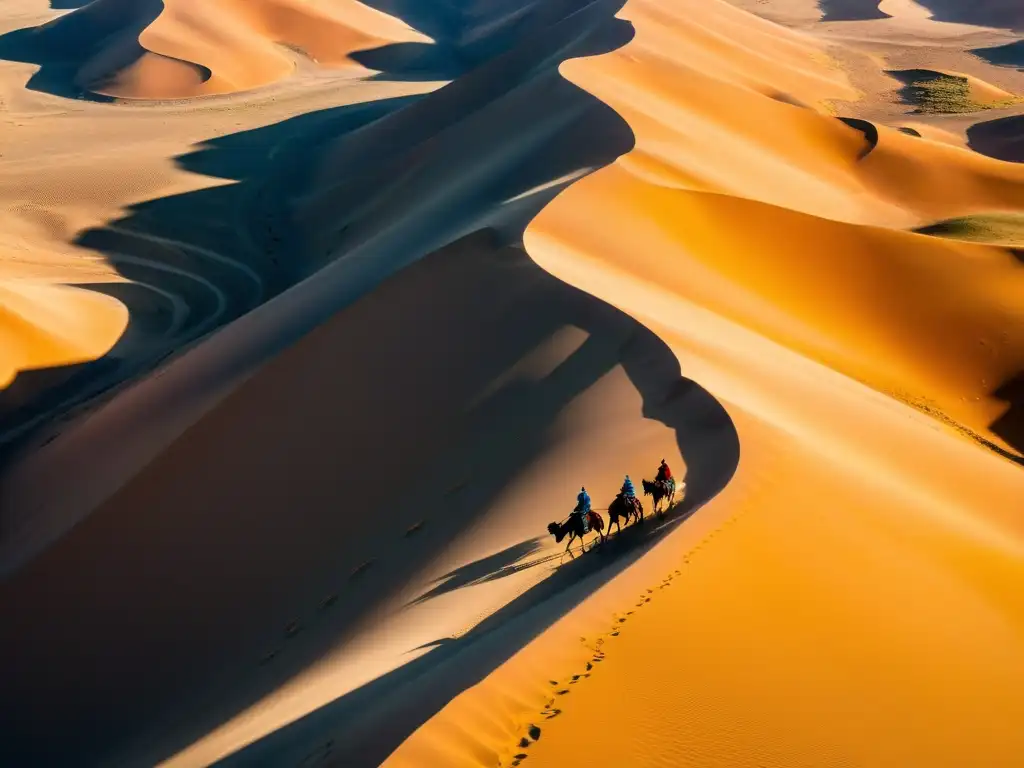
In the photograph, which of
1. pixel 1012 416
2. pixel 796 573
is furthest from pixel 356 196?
pixel 796 573

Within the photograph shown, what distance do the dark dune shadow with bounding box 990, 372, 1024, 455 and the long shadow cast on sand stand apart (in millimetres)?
6510

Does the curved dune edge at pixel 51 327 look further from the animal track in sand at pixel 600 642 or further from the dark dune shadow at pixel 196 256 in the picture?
the animal track in sand at pixel 600 642

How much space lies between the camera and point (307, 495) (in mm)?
11547

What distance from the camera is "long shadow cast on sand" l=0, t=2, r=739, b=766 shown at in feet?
27.9

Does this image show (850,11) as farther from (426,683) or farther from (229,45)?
(426,683)

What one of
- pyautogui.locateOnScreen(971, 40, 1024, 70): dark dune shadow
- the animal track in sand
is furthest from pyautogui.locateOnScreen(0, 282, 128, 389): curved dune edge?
pyautogui.locateOnScreen(971, 40, 1024, 70): dark dune shadow

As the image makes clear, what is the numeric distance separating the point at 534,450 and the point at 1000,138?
1302 inches

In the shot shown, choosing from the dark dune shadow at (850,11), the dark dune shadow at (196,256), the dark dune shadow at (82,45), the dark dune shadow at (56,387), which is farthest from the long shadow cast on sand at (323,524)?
the dark dune shadow at (850,11)

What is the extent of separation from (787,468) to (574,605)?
3.15 m

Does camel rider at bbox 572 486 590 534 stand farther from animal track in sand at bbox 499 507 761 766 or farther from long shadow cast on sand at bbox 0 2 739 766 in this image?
animal track in sand at bbox 499 507 761 766

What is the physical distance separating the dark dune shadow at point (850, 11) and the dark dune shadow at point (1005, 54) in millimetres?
14040

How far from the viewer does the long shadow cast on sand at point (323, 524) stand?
8508 mm

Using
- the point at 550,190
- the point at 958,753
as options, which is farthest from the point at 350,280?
the point at 958,753

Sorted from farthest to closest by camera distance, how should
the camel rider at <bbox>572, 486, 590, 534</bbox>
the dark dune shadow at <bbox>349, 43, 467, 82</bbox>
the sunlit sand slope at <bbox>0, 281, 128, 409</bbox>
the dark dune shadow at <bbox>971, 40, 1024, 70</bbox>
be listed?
the dark dune shadow at <bbox>971, 40, 1024, 70</bbox>, the dark dune shadow at <bbox>349, 43, 467, 82</bbox>, the sunlit sand slope at <bbox>0, 281, 128, 409</bbox>, the camel rider at <bbox>572, 486, 590, 534</bbox>
